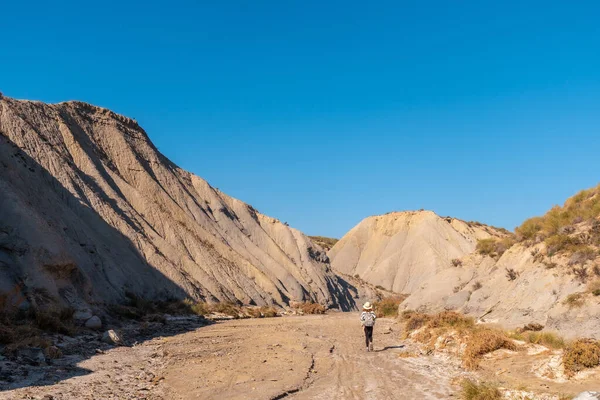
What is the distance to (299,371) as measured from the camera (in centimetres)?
1197

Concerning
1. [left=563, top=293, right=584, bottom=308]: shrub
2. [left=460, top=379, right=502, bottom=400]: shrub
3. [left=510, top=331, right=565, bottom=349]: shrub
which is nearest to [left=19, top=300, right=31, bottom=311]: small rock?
[left=460, top=379, right=502, bottom=400]: shrub

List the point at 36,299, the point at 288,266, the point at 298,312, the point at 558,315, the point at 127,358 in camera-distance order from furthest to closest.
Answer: the point at 288,266
the point at 298,312
the point at 36,299
the point at 558,315
the point at 127,358

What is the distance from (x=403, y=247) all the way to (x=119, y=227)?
4938 centimetres

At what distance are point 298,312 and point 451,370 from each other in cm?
3042

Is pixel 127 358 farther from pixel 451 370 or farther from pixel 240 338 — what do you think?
pixel 451 370

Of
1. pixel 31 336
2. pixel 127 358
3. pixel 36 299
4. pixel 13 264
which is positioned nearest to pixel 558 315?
pixel 127 358

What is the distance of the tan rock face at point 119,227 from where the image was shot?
2233cm

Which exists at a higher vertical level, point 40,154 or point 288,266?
point 40,154

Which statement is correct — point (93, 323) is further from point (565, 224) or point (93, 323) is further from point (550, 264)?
point (565, 224)

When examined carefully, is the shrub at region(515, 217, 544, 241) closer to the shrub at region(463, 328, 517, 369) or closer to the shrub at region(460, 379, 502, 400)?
the shrub at region(463, 328, 517, 369)

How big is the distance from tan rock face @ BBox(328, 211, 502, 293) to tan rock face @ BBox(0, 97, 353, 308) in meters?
15.8

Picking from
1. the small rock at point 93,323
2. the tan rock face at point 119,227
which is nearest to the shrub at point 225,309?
the tan rock face at point 119,227

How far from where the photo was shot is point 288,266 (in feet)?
170

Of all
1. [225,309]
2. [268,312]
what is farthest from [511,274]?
[225,309]
